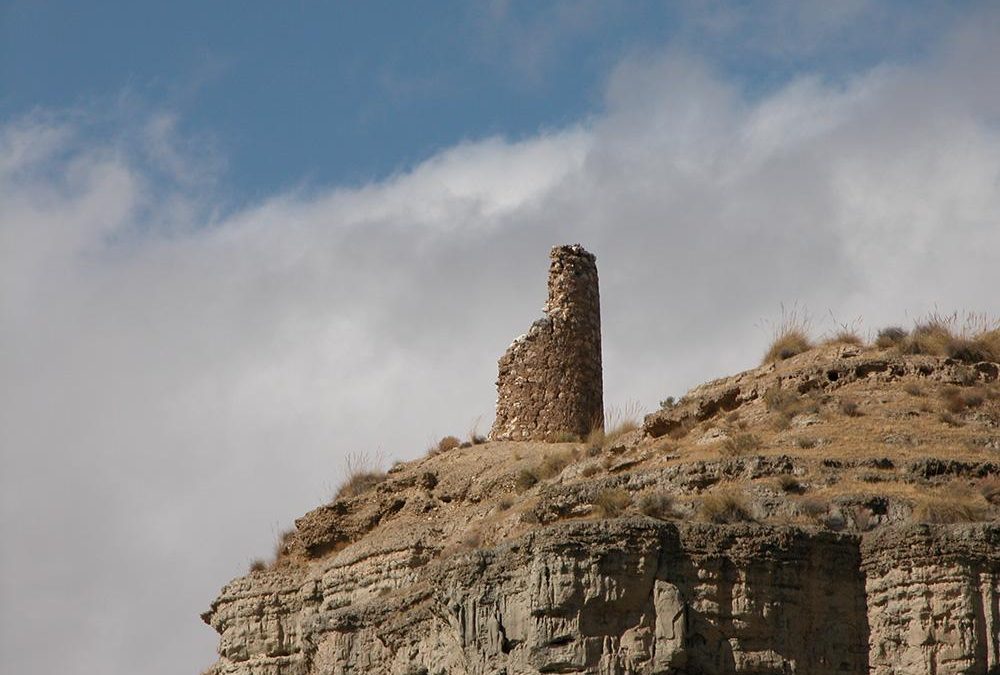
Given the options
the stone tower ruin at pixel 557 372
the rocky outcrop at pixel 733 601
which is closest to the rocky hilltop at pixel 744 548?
the rocky outcrop at pixel 733 601

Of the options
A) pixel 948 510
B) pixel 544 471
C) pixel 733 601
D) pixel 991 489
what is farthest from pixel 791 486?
pixel 544 471

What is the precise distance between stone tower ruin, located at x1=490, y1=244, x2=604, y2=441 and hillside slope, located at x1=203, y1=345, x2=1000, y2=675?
5121 mm

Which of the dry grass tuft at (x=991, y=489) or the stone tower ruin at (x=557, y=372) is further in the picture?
the stone tower ruin at (x=557, y=372)

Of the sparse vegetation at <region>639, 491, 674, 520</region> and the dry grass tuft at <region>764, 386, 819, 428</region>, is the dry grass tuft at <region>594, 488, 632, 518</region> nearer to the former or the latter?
the sparse vegetation at <region>639, 491, 674, 520</region>

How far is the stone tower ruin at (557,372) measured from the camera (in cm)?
5175

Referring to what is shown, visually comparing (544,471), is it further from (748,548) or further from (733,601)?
(733,601)

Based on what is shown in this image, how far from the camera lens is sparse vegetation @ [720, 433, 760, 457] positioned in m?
42.2

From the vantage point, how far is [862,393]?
43.5m

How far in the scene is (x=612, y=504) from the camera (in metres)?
41.3

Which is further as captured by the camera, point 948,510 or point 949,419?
point 949,419

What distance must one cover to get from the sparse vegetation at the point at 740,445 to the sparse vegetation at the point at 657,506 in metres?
1.64

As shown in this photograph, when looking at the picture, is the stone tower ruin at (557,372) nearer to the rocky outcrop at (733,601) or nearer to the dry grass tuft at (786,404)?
the dry grass tuft at (786,404)

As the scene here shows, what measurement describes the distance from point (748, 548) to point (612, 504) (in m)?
3.05

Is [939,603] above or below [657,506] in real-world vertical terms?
below
